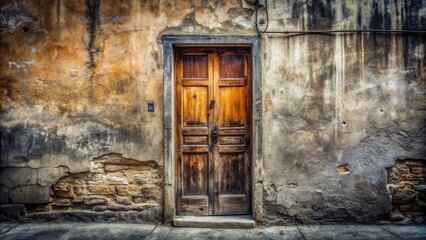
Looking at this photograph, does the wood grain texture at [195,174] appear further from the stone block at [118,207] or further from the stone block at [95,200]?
the stone block at [95,200]

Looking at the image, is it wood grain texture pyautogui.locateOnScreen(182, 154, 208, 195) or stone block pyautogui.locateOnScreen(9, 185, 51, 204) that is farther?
wood grain texture pyautogui.locateOnScreen(182, 154, 208, 195)

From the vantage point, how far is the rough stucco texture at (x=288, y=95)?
4012 millimetres

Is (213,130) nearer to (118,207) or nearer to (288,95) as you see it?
(288,95)

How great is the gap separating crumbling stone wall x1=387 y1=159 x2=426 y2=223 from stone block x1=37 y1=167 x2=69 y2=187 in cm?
445

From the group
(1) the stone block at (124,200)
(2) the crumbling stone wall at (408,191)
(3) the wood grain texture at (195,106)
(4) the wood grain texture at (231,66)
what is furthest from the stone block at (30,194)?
(2) the crumbling stone wall at (408,191)

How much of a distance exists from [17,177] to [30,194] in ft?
0.97

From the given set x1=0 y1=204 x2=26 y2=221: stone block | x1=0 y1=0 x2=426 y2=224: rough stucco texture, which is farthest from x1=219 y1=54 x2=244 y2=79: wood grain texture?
x1=0 y1=204 x2=26 y2=221: stone block

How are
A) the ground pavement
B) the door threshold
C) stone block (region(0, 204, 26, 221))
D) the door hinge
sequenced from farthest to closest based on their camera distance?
1. the door hinge
2. stone block (region(0, 204, 26, 221))
3. the door threshold
4. the ground pavement

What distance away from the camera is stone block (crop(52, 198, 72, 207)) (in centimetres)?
407

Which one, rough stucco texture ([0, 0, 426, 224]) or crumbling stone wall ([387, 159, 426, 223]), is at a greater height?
rough stucco texture ([0, 0, 426, 224])

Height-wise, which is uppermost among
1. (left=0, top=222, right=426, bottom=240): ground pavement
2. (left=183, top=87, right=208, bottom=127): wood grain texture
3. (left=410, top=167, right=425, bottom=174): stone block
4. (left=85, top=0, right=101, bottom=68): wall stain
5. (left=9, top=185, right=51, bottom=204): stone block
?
(left=85, top=0, right=101, bottom=68): wall stain

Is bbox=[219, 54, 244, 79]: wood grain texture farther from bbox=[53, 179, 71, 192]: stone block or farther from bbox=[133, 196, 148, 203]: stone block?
bbox=[53, 179, 71, 192]: stone block

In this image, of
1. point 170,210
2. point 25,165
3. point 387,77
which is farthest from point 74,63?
point 387,77

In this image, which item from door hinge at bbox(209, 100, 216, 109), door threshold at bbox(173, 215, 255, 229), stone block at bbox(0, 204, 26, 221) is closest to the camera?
door threshold at bbox(173, 215, 255, 229)
